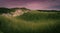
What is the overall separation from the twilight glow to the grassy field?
0.13 m

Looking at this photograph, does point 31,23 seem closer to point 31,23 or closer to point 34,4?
point 31,23

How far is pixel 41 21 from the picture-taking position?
81 centimetres

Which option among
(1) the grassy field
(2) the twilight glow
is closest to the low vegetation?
(1) the grassy field

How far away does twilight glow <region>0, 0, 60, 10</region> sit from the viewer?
98cm

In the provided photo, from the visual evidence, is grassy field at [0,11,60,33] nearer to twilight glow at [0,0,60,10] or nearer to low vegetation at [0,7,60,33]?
low vegetation at [0,7,60,33]

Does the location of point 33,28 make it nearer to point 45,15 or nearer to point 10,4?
point 45,15

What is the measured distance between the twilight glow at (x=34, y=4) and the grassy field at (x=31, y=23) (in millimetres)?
126

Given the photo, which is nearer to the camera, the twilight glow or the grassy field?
the grassy field

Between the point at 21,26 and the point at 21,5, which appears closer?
the point at 21,26

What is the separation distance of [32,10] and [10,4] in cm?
21

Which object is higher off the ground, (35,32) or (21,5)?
(21,5)

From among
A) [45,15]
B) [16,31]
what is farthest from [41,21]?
[16,31]

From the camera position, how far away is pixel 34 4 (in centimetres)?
102

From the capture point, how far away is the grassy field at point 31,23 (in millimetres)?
765
